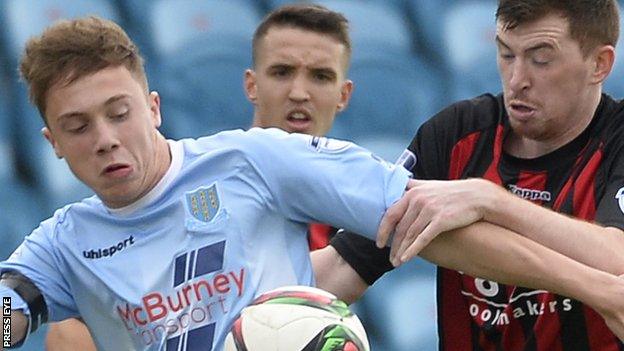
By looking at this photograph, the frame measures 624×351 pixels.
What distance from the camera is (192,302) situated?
3.05m

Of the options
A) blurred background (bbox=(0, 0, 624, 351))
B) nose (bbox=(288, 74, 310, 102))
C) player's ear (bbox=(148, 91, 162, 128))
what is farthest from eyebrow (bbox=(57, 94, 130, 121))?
blurred background (bbox=(0, 0, 624, 351))

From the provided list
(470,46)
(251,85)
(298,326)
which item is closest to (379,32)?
(470,46)

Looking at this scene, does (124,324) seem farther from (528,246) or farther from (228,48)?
(228,48)

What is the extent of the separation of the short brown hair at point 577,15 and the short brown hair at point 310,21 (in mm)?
1294

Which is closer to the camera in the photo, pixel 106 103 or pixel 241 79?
pixel 106 103

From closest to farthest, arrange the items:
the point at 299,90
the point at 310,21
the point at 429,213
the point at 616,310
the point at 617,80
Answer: the point at 429,213 < the point at 616,310 < the point at 299,90 < the point at 310,21 < the point at 617,80

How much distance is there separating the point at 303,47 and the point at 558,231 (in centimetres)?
206

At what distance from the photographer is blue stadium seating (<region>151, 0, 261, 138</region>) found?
5871 mm

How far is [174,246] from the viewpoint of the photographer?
311cm

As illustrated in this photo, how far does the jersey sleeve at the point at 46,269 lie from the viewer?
3.21m

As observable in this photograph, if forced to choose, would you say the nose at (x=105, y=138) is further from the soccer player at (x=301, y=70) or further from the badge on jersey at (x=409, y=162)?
the soccer player at (x=301, y=70)

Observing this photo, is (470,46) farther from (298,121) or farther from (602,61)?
(602,61)

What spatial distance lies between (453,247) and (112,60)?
92 cm

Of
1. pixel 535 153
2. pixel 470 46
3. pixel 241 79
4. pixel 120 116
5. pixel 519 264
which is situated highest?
pixel 470 46
